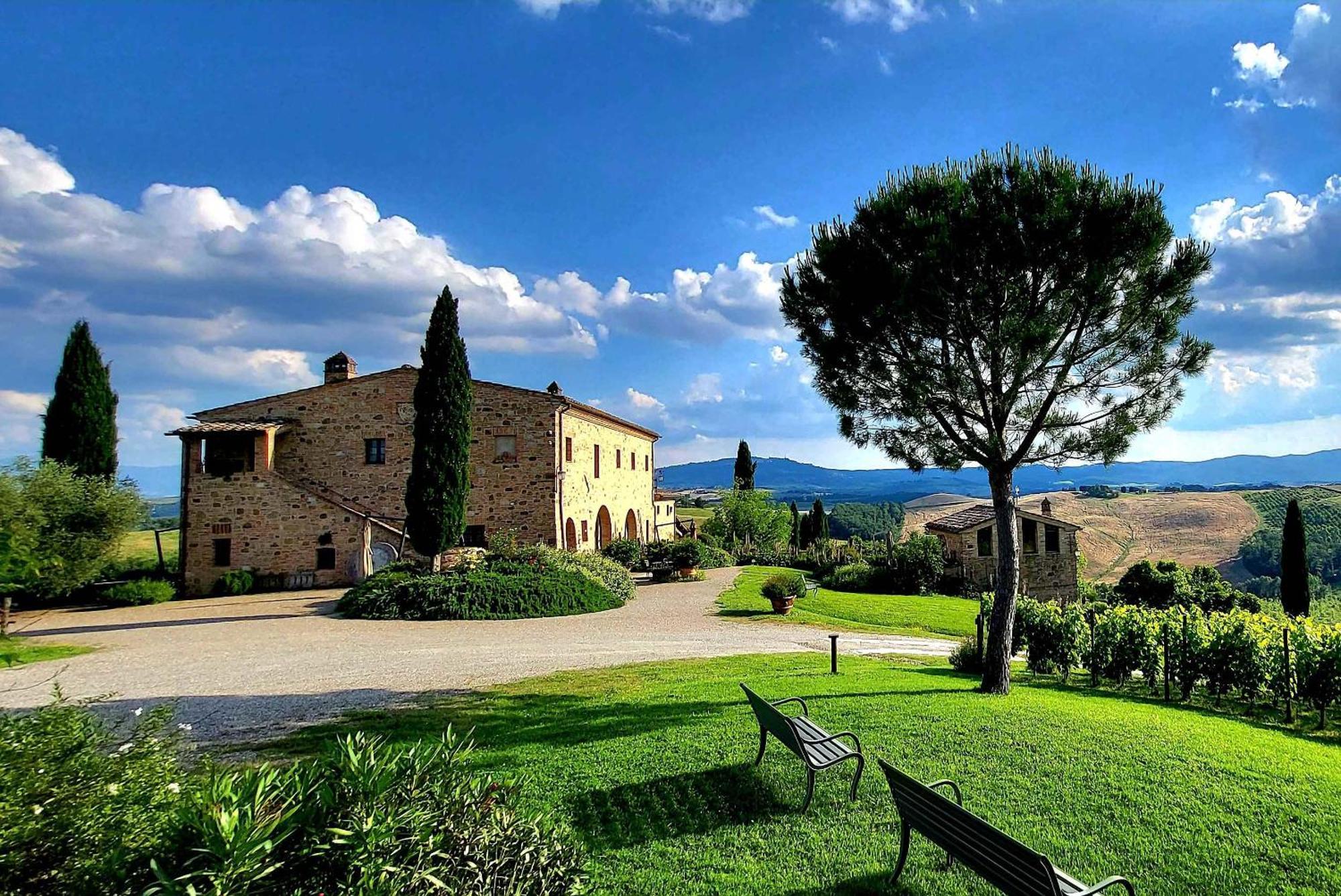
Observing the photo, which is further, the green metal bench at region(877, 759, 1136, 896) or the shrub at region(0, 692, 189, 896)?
the green metal bench at region(877, 759, 1136, 896)

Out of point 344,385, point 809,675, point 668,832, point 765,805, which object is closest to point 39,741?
point 668,832

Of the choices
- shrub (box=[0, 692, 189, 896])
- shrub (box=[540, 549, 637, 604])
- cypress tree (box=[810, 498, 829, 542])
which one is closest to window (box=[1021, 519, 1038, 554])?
cypress tree (box=[810, 498, 829, 542])

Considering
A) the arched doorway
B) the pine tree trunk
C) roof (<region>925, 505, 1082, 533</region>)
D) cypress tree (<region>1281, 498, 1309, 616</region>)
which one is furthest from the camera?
the arched doorway

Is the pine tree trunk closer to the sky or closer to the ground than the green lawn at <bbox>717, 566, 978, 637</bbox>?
closer to the sky

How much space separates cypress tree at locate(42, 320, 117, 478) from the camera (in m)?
22.8

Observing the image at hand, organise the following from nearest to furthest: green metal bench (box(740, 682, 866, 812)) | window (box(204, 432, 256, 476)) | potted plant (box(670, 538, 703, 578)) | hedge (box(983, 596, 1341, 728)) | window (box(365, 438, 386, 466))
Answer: green metal bench (box(740, 682, 866, 812)), hedge (box(983, 596, 1341, 728)), window (box(204, 432, 256, 476)), window (box(365, 438, 386, 466)), potted plant (box(670, 538, 703, 578))

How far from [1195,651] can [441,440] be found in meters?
18.5

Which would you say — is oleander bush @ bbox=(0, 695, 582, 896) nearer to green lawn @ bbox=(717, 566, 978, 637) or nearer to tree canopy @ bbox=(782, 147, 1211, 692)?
tree canopy @ bbox=(782, 147, 1211, 692)

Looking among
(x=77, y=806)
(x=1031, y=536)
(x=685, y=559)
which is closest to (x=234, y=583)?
(x=685, y=559)

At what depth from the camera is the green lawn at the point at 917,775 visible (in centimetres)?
417

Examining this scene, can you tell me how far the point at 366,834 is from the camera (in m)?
2.63

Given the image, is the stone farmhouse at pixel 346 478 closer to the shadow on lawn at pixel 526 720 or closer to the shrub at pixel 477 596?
the shrub at pixel 477 596

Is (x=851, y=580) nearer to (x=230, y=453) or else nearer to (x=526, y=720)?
(x=526, y=720)

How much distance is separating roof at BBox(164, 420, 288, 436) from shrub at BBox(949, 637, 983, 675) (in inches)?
908
